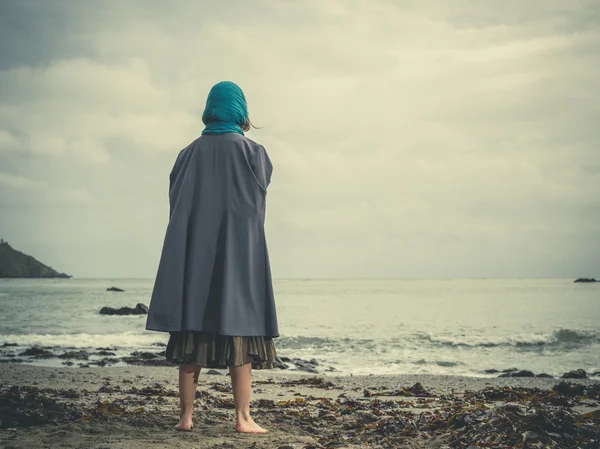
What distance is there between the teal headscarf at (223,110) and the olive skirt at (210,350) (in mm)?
1411

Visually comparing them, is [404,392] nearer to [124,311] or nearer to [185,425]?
[185,425]

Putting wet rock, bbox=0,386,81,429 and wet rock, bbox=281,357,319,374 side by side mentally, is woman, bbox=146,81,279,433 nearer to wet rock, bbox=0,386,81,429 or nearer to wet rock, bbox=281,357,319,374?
wet rock, bbox=0,386,81,429

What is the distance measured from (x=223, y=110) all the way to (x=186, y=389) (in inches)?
76.1

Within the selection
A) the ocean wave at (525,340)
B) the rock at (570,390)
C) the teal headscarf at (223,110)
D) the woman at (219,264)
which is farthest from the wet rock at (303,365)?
the teal headscarf at (223,110)

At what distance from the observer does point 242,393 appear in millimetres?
3637

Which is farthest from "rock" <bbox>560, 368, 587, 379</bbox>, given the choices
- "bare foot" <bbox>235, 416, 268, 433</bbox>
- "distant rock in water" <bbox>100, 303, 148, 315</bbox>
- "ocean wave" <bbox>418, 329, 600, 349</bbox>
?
"distant rock in water" <bbox>100, 303, 148, 315</bbox>

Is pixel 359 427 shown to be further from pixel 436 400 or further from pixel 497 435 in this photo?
pixel 436 400

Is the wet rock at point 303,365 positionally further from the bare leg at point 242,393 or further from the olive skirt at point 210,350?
the olive skirt at point 210,350

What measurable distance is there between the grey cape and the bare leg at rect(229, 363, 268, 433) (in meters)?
0.28

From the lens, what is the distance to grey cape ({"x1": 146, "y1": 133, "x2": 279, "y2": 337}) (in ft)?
11.4

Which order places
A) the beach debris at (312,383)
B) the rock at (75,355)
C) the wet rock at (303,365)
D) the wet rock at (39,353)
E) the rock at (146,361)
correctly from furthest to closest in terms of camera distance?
the wet rock at (39,353) < the rock at (75,355) < the rock at (146,361) < the wet rock at (303,365) < the beach debris at (312,383)

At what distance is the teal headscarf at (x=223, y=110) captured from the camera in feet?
12.5

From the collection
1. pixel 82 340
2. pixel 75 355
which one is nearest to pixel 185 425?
pixel 75 355

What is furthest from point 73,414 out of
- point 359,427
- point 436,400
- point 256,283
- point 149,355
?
point 149,355
